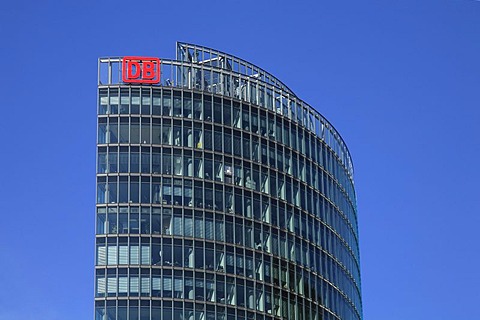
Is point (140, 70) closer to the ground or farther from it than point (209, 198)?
farther from it

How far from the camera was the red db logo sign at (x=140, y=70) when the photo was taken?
127m

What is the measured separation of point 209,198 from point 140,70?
1398 centimetres

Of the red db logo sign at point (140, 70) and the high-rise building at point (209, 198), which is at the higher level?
the red db logo sign at point (140, 70)

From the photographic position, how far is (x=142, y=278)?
120 m

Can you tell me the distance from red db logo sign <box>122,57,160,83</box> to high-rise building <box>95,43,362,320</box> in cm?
12

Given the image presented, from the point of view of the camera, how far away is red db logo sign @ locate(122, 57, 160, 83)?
12656cm

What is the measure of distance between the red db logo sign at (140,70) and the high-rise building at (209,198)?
0.12m

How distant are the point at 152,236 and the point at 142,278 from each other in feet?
13.6

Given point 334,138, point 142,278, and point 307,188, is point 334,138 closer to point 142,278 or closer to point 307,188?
point 307,188

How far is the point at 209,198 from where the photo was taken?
414 feet

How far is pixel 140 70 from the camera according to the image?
127 meters

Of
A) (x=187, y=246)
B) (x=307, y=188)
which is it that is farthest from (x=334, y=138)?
(x=187, y=246)

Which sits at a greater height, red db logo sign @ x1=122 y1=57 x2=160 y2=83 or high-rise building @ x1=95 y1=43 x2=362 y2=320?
red db logo sign @ x1=122 y1=57 x2=160 y2=83

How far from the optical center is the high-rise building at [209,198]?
12150 centimetres
